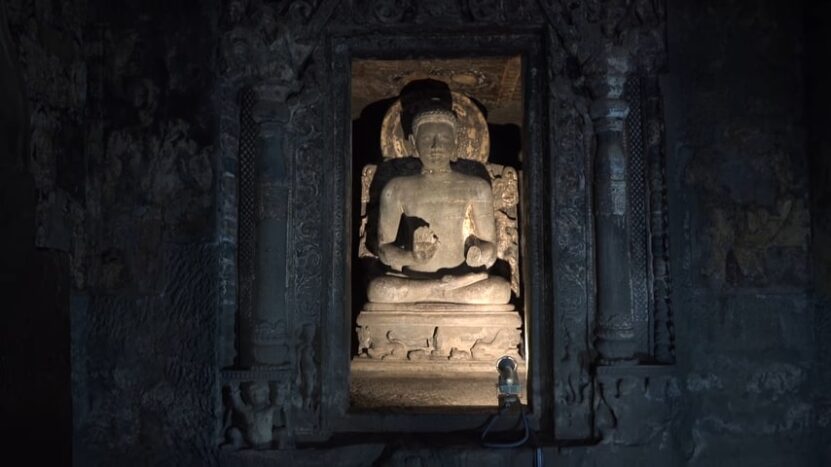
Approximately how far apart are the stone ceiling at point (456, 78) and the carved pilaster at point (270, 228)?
956 mm

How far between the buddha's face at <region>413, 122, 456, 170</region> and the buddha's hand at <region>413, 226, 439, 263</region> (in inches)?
26.4

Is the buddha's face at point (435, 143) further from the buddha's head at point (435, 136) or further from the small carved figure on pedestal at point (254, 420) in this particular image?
the small carved figure on pedestal at point (254, 420)

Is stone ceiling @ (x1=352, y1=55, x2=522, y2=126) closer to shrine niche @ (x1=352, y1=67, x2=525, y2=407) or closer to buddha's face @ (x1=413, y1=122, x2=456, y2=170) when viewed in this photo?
shrine niche @ (x1=352, y1=67, x2=525, y2=407)

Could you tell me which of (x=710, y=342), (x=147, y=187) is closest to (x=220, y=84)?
(x=147, y=187)

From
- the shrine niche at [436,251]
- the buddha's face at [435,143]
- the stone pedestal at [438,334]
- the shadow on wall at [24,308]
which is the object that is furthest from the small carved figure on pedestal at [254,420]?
the buddha's face at [435,143]

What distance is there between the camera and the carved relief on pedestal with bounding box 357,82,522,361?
6.39 meters

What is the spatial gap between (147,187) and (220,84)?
867 millimetres

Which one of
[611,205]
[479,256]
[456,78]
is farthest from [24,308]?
[456,78]

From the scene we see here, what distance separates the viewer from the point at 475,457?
5.11 meters

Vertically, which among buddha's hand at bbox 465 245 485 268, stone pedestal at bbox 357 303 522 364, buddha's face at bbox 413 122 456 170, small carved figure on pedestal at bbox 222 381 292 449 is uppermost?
buddha's face at bbox 413 122 456 170

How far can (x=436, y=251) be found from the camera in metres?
6.89

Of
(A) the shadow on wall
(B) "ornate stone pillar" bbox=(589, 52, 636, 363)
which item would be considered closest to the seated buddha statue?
(B) "ornate stone pillar" bbox=(589, 52, 636, 363)

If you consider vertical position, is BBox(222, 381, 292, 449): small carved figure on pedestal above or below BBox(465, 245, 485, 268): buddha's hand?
below

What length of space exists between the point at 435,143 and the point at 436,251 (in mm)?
976
